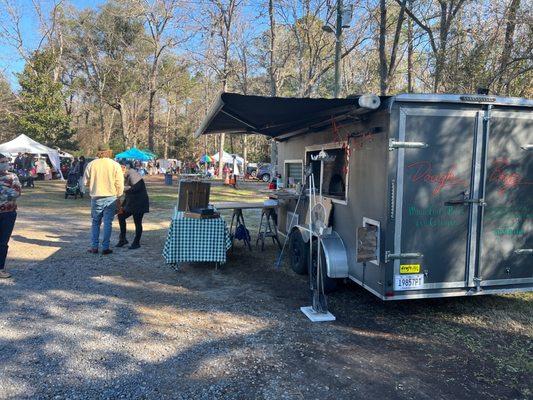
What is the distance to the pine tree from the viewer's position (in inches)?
1200

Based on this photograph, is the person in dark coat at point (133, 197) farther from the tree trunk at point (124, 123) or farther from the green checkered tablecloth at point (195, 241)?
the tree trunk at point (124, 123)

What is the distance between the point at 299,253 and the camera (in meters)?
6.36

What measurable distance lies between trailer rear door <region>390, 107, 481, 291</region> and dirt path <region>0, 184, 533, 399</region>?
635mm

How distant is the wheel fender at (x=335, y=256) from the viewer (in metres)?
5.01

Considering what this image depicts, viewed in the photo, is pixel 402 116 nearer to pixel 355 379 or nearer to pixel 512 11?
pixel 355 379

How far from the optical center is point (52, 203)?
1493cm

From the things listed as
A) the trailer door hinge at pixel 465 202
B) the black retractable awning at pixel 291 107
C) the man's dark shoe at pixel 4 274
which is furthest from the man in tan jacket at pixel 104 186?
the trailer door hinge at pixel 465 202

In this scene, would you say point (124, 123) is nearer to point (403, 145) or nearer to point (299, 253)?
point (299, 253)

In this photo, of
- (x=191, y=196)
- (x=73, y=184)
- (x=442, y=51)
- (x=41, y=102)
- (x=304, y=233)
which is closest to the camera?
(x=304, y=233)

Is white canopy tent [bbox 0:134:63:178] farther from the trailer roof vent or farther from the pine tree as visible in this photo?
the trailer roof vent

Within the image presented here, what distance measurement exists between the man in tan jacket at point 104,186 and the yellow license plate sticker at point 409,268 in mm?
4794

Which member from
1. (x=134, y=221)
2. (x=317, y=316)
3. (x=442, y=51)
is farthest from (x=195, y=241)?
(x=442, y=51)

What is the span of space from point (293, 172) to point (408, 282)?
387 cm

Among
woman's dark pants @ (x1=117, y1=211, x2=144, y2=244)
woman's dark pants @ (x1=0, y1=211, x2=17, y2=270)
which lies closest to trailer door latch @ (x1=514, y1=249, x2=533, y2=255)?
woman's dark pants @ (x1=117, y1=211, x2=144, y2=244)
